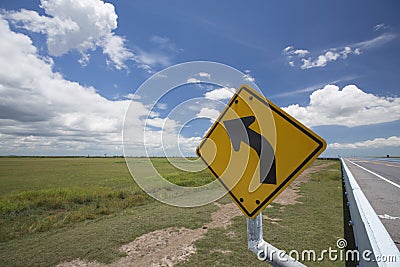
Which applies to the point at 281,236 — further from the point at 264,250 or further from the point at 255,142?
the point at 255,142

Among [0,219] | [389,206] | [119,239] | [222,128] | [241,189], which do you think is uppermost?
[222,128]

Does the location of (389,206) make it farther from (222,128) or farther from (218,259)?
(222,128)

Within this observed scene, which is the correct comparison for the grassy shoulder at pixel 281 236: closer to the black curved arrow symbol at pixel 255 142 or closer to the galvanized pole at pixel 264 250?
the galvanized pole at pixel 264 250

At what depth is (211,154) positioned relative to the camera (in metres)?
1.79


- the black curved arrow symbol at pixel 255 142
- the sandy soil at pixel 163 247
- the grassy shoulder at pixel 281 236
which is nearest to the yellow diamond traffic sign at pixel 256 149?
the black curved arrow symbol at pixel 255 142

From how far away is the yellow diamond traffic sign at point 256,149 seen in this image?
1343 millimetres

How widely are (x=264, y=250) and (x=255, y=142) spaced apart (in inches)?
27.0

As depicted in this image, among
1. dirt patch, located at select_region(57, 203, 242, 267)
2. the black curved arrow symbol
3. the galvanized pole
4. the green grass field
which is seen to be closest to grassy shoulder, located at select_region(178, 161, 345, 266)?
the green grass field

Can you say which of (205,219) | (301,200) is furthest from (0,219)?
(301,200)

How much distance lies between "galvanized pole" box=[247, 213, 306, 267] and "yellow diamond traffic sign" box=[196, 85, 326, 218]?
0.08 meters

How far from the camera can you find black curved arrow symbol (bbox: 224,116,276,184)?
1410mm

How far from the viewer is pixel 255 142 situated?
1.50 m

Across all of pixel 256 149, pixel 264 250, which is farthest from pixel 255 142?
pixel 264 250

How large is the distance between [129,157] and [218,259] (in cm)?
253
